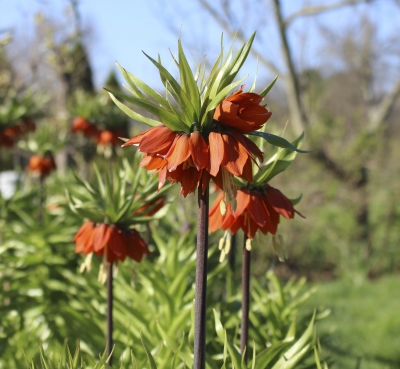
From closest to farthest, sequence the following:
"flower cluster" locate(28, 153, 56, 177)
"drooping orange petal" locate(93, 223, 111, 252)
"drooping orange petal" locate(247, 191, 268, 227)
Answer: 1. "drooping orange petal" locate(247, 191, 268, 227)
2. "drooping orange petal" locate(93, 223, 111, 252)
3. "flower cluster" locate(28, 153, 56, 177)

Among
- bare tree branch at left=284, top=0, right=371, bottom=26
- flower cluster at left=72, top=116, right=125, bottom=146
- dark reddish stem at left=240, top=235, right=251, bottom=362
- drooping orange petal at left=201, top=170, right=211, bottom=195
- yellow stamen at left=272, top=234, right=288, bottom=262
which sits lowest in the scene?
dark reddish stem at left=240, top=235, right=251, bottom=362

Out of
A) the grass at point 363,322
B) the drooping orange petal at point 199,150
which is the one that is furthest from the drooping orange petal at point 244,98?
the grass at point 363,322

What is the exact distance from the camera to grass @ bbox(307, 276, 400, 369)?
10.2ft

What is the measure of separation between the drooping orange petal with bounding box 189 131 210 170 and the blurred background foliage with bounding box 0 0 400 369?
0.70m

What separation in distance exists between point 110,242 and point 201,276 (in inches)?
18.3

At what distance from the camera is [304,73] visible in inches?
263

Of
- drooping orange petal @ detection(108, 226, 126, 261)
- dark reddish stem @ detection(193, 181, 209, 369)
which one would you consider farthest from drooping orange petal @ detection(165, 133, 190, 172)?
drooping orange petal @ detection(108, 226, 126, 261)

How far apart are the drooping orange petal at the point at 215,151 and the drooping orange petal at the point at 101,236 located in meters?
0.59

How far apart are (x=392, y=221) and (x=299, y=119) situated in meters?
1.61

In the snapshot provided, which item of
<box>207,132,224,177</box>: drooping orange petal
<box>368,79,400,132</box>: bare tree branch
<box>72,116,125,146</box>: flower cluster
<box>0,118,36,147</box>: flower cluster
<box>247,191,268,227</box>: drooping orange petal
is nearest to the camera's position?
<box>207,132,224,177</box>: drooping orange petal

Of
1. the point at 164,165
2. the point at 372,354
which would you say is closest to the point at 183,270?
the point at 164,165

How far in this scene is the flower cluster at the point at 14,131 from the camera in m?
3.48

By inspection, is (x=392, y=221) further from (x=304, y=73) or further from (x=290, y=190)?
(x=304, y=73)

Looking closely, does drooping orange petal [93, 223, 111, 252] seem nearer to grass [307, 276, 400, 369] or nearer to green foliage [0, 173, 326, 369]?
green foliage [0, 173, 326, 369]
